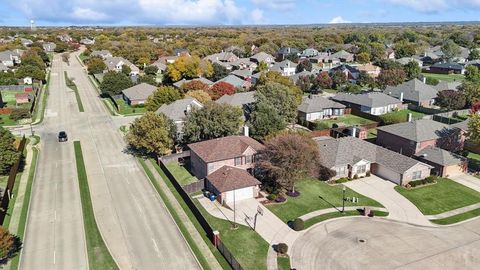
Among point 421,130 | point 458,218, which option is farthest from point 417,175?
point 421,130

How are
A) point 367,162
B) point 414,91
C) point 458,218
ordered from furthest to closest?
point 414,91
point 367,162
point 458,218

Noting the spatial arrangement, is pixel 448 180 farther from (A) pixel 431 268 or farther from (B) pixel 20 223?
(B) pixel 20 223

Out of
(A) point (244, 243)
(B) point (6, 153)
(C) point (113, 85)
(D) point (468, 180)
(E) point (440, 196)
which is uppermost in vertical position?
(C) point (113, 85)

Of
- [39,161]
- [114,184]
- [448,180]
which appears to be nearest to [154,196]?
[114,184]

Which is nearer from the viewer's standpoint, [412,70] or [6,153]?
[6,153]

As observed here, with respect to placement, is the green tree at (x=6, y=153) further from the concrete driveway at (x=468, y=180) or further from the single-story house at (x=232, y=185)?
the concrete driveway at (x=468, y=180)

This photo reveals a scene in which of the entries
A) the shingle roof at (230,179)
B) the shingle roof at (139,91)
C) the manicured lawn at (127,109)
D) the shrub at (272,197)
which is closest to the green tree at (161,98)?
the manicured lawn at (127,109)

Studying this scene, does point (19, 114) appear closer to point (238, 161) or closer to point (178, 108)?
point (178, 108)
